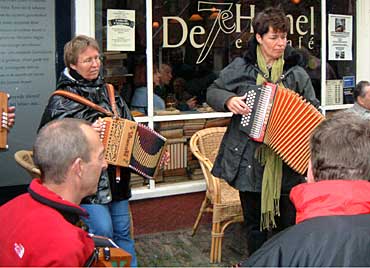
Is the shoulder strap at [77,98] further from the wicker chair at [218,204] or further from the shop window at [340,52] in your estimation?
the shop window at [340,52]

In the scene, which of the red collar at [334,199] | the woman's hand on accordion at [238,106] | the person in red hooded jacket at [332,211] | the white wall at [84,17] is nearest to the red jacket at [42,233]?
the person in red hooded jacket at [332,211]

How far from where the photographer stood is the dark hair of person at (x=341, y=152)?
1.97m

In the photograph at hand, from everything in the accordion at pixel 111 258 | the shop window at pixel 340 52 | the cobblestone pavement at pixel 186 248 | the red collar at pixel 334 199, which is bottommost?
the cobblestone pavement at pixel 186 248

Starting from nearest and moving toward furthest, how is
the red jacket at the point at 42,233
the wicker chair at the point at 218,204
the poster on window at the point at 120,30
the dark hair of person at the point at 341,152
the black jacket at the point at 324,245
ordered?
the black jacket at the point at 324,245, the dark hair of person at the point at 341,152, the red jacket at the point at 42,233, the wicker chair at the point at 218,204, the poster on window at the point at 120,30

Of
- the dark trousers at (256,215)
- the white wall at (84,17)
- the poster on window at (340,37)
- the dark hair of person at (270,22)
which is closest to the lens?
the dark hair of person at (270,22)

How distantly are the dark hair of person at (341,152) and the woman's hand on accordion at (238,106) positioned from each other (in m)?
1.75

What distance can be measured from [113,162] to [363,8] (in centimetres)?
427

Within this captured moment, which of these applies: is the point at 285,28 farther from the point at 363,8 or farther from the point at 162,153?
the point at 363,8

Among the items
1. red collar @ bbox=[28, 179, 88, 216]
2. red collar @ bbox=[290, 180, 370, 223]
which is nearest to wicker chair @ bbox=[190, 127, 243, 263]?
red collar @ bbox=[28, 179, 88, 216]

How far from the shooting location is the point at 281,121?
389 centimetres

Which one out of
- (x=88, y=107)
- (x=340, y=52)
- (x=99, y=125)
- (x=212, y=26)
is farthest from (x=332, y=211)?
(x=340, y=52)

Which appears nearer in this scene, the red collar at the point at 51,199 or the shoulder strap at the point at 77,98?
the red collar at the point at 51,199

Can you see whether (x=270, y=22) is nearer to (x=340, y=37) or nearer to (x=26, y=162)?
(x=26, y=162)

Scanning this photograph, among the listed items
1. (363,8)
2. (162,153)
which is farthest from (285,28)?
(363,8)
